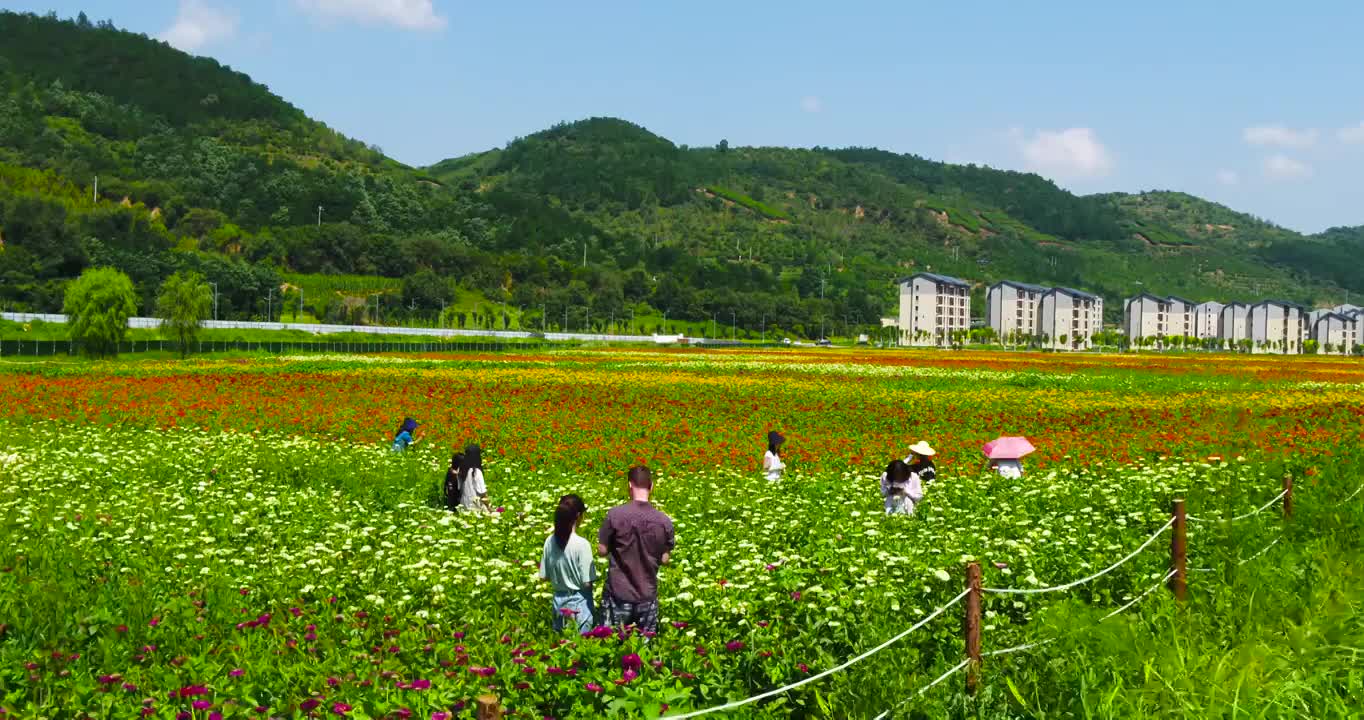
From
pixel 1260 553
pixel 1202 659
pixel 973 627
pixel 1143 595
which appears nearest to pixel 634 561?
pixel 973 627

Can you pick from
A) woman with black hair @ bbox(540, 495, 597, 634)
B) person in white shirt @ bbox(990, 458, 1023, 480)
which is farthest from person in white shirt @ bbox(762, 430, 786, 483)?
woman with black hair @ bbox(540, 495, 597, 634)

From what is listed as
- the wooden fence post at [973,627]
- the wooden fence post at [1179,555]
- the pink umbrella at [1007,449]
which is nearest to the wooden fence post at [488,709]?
the wooden fence post at [973,627]

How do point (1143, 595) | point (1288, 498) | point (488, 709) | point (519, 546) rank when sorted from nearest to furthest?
point (488, 709), point (1143, 595), point (519, 546), point (1288, 498)

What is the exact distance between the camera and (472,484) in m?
13.9

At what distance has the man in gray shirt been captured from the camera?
308 inches

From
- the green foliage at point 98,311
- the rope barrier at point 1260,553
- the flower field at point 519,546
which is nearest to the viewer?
the flower field at point 519,546

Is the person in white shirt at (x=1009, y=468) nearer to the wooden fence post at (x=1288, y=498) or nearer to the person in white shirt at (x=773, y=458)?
the person in white shirt at (x=773, y=458)

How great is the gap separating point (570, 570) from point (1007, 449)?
980 cm

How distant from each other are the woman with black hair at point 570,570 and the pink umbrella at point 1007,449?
9.43m

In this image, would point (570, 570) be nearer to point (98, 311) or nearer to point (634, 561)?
point (634, 561)

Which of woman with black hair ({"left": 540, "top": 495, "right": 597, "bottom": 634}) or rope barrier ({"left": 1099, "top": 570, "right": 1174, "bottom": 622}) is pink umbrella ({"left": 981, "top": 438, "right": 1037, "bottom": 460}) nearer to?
rope barrier ({"left": 1099, "top": 570, "right": 1174, "bottom": 622})

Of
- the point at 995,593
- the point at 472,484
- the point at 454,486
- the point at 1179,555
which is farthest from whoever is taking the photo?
the point at 454,486

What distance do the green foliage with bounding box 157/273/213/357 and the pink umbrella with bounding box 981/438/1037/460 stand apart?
6540 centimetres

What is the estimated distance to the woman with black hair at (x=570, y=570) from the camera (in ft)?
26.2
